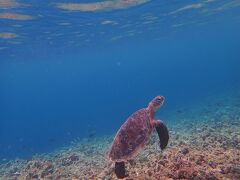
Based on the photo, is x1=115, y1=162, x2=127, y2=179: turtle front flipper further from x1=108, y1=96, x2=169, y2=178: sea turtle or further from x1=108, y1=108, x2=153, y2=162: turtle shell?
x1=108, y1=108, x2=153, y2=162: turtle shell

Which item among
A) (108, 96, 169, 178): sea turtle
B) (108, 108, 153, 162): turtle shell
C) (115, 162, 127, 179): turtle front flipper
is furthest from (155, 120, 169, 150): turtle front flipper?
(115, 162, 127, 179): turtle front flipper

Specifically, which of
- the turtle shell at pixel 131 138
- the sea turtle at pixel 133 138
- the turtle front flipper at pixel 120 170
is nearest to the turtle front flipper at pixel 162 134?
the sea turtle at pixel 133 138

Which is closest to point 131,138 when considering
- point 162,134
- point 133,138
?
point 133,138

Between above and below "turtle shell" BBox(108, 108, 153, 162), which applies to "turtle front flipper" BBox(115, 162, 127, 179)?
below

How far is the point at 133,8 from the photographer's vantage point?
1179 inches

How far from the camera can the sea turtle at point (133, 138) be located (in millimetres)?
6398

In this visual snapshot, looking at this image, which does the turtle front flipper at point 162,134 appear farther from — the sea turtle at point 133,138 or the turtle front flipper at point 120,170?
the turtle front flipper at point 120,170

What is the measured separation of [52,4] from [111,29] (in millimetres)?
16899

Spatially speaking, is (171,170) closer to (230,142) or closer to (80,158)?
(230,142)

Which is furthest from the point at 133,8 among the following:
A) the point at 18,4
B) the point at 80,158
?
the point at 80,158

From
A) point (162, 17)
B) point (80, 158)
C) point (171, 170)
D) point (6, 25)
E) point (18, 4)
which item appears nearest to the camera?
point (171, 170)

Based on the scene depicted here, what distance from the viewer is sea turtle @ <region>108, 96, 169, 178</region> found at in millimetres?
6398

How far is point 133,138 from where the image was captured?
6.59 metres

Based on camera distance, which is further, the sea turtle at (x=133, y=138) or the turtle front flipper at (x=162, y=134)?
the turtle front flipper at (x=162, y=134)
